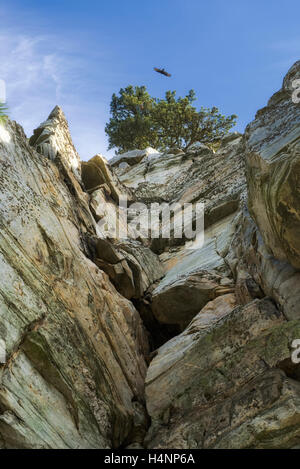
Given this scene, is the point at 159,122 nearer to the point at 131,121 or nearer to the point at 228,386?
the point at 131,121

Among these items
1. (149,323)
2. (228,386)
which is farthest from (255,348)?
(149,323)

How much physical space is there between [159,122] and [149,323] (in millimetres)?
27730

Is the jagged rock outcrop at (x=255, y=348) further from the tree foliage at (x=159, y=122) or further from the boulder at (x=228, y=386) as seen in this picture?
the tree foliage at (x=159, y=122)

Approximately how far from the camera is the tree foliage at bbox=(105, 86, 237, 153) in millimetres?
36438

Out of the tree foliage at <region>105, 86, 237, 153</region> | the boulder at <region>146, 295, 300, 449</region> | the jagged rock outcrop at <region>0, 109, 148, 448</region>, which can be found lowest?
Result: the boulder at <region>146, 295, 300, 449</region>

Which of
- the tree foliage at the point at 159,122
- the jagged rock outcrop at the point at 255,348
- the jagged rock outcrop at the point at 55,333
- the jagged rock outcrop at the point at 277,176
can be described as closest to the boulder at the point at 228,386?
the jagged rock outcrop at the point at 255,348

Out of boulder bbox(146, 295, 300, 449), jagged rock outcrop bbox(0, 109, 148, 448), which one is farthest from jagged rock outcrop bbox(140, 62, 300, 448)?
jagged rock outcrop bbox(0, 109, 148, 448)

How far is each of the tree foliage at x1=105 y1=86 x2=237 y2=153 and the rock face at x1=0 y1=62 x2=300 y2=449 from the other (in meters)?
24.3

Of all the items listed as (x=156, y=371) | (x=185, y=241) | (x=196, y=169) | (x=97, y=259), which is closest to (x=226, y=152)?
(x=196, y=169)

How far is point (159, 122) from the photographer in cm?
3769

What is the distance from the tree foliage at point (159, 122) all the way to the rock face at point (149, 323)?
2430 centimetres

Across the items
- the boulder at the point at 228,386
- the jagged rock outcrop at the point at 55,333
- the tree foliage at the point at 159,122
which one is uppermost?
the tree foliage at the point at 159,122

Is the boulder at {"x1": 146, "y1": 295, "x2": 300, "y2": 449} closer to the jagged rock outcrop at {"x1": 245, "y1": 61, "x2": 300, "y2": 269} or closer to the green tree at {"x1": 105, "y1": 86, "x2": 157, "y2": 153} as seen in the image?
the jagged rock outcrop at {"x1": 245, "y1": 61, "x2": 300, "y2": 269}

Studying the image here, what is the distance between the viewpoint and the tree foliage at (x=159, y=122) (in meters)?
36.4
